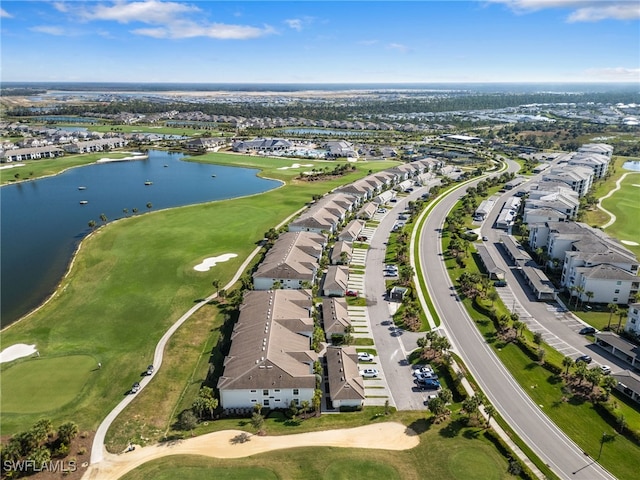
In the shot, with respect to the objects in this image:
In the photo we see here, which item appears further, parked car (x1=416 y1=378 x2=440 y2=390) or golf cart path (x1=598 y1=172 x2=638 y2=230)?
golf cart path (x1=598 y1=172 x2=638 y2=230)

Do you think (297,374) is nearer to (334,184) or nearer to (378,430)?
(378,430)

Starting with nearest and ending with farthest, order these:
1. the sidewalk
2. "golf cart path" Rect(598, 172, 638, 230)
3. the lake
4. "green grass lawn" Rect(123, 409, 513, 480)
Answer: "green grass lawn" Rect(123, 409, 513, 480) → the sidewalk → the lake → "golf cart path" Rect(598, 172, 638, 230)

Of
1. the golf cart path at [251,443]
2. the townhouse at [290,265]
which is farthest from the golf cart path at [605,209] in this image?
the golf cart path at [251,443]

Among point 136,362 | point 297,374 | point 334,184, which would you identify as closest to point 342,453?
point 297,374

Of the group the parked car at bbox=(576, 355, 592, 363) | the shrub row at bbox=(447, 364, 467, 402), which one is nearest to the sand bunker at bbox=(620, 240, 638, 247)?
the parked car at bbox=(576, 355, 592, 363)

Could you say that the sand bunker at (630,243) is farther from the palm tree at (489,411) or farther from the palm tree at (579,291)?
the palm tree at (489,411)

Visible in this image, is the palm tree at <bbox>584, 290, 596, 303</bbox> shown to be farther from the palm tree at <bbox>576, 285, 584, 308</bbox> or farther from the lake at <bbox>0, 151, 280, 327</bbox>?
the lake at <bbox>0, 151, 280, 327</bbox>
